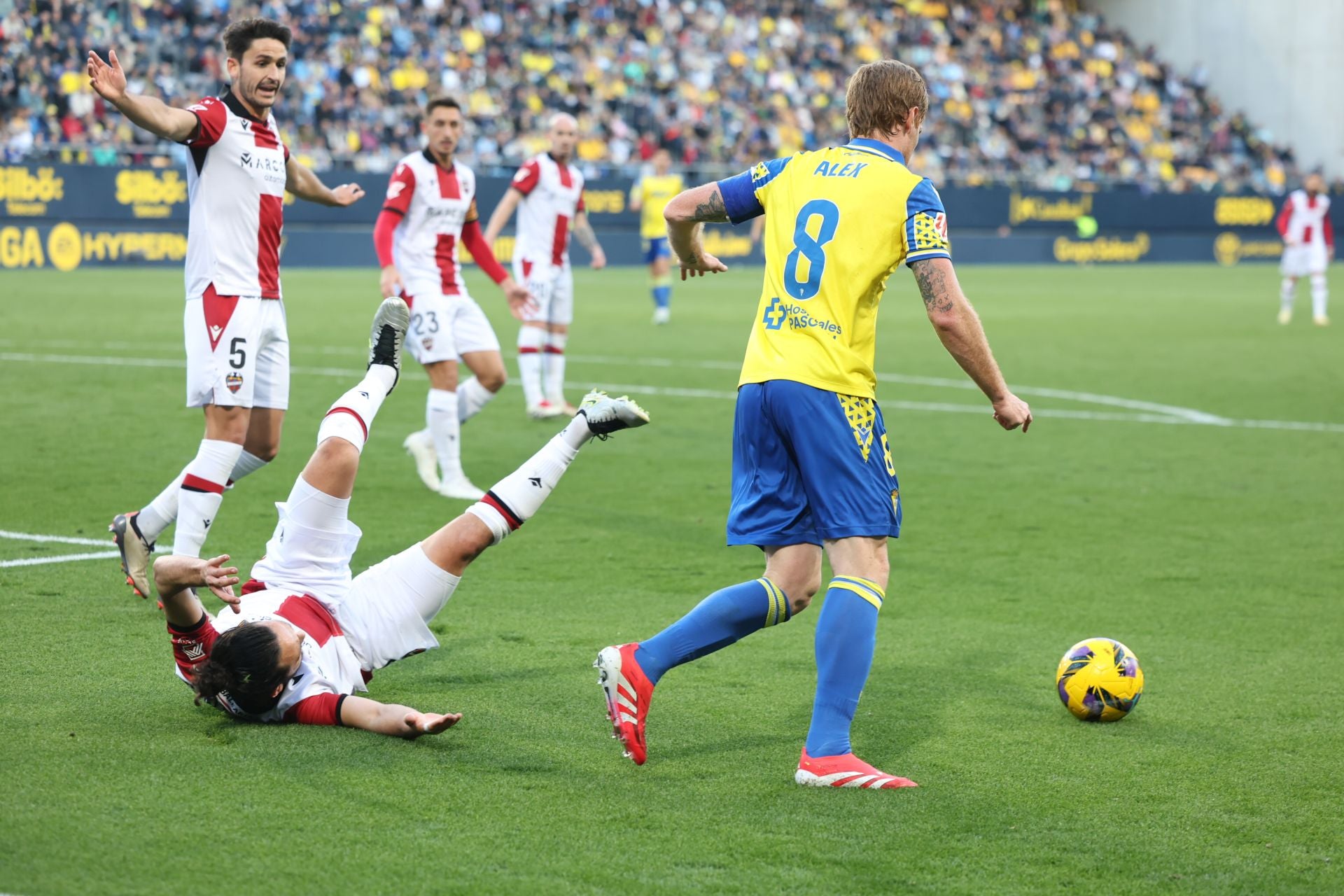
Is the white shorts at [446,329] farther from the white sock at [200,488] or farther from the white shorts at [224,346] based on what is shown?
the white sock at [200,488]

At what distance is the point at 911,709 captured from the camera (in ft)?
16.7

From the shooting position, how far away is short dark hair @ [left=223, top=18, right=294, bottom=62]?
6137mm

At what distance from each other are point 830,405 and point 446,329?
555 cm

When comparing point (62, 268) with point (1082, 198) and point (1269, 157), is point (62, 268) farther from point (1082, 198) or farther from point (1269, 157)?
point (1269, 157)

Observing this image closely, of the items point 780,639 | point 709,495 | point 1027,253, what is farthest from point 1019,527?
point 1027,253

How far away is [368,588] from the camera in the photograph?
4.80 meters

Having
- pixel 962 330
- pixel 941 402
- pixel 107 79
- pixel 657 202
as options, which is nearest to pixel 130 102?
pixel 107 79

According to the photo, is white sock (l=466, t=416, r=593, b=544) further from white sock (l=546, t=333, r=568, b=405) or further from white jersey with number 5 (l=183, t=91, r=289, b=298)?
white sock (l=546, t=333, r=568, b=405)

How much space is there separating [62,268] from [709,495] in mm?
21099

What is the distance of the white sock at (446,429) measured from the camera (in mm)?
9258

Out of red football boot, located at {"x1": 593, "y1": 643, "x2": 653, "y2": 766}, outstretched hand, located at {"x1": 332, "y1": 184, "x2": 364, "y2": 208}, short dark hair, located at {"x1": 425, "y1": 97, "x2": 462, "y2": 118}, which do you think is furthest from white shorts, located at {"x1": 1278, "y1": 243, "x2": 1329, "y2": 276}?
red football boot, located at {"x1": 593, "y1": 643, "x2": 653, "y2": 766}

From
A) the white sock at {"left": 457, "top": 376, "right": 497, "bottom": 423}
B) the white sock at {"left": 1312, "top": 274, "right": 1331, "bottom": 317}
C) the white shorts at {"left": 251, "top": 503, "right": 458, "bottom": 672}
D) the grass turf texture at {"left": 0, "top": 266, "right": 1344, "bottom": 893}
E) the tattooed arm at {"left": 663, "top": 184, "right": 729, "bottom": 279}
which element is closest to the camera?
the grass turf texture at {"left": 0, "top": 266, "right": 1344, "bottom": 893}

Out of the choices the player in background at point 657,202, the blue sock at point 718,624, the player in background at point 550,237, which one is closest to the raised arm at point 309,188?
the blue sock at point 718,624

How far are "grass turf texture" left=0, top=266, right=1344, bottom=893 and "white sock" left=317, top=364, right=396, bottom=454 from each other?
2.95ft
